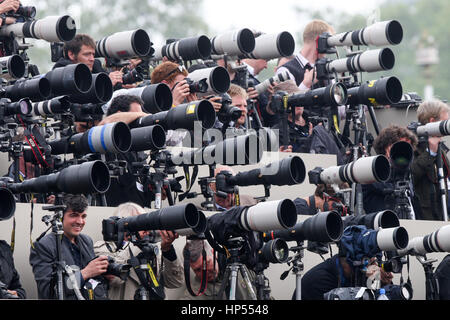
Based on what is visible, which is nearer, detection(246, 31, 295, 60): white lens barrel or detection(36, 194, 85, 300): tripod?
detection(36, 194, 85, 300): tripod

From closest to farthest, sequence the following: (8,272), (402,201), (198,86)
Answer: (8,272) → (198,86) → (402,201)

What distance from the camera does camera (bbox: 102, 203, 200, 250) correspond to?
9.02 meters

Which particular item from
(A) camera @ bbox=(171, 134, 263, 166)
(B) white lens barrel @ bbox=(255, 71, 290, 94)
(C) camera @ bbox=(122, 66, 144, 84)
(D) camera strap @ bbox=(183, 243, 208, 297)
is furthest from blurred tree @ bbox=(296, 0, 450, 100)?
(D) camera strap @ bbox=(183, 243, 208, 297)

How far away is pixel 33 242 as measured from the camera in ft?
31.8

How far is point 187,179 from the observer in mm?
10516

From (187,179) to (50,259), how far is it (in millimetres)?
1584

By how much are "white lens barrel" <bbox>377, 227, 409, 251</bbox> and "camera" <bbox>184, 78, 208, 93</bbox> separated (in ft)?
6.72

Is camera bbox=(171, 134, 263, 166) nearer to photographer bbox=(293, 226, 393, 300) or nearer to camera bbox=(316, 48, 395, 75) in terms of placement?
photographer bbox=(293, 226, 393, 300)

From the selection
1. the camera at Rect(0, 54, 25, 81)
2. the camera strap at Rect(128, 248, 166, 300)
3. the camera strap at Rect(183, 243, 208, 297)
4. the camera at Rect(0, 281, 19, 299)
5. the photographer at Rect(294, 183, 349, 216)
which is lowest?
the camera at Rect(0, 281, 19, 299)

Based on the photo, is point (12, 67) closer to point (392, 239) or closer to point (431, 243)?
point (392, 239)

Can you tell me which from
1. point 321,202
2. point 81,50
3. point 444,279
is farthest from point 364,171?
point 81,50

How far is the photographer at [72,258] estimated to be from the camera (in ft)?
30.1

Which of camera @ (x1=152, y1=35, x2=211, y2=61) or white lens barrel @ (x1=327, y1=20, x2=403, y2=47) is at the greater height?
white lens barrel @ (x1=327, y1=20, x2=403, y2=47)

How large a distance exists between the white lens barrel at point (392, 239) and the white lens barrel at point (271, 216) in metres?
0.82
